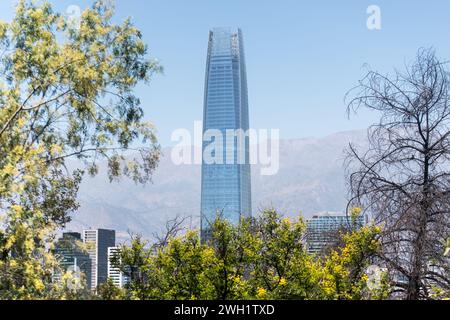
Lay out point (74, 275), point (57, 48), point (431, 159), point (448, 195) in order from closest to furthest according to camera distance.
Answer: point (448, 195)
point (431, 159)
point (74, 275)
point (57, 48)

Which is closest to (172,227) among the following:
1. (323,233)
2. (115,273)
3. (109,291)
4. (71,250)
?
(71,250)

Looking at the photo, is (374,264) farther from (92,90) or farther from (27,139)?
(27,139)

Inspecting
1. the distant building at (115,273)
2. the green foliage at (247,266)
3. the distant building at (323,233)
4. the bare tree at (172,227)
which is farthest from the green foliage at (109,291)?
the distant building at (323,233)

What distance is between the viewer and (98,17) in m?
→ 10.7

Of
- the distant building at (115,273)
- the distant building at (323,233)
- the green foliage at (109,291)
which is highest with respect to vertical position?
the distant building at (323,233)

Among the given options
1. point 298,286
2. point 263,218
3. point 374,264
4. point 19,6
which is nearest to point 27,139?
point 19,6

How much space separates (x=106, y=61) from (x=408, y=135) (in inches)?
216

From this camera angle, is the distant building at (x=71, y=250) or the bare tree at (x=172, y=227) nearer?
the distant building at (x=71, y=250)

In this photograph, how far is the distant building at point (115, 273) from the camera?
758cm

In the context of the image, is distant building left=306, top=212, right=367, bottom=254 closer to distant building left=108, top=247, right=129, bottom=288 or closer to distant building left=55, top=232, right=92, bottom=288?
distant building left=108, top=247, right=129, bottom=288

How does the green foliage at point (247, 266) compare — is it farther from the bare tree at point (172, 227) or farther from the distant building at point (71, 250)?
the bare tree at point (172, 227)

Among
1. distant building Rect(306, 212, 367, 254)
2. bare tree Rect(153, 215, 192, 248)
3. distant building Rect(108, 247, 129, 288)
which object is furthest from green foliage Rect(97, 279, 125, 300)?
distant building Rect(306, 212, 367, 254)

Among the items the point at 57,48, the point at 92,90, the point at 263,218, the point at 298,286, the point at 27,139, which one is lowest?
the point at 298,286
